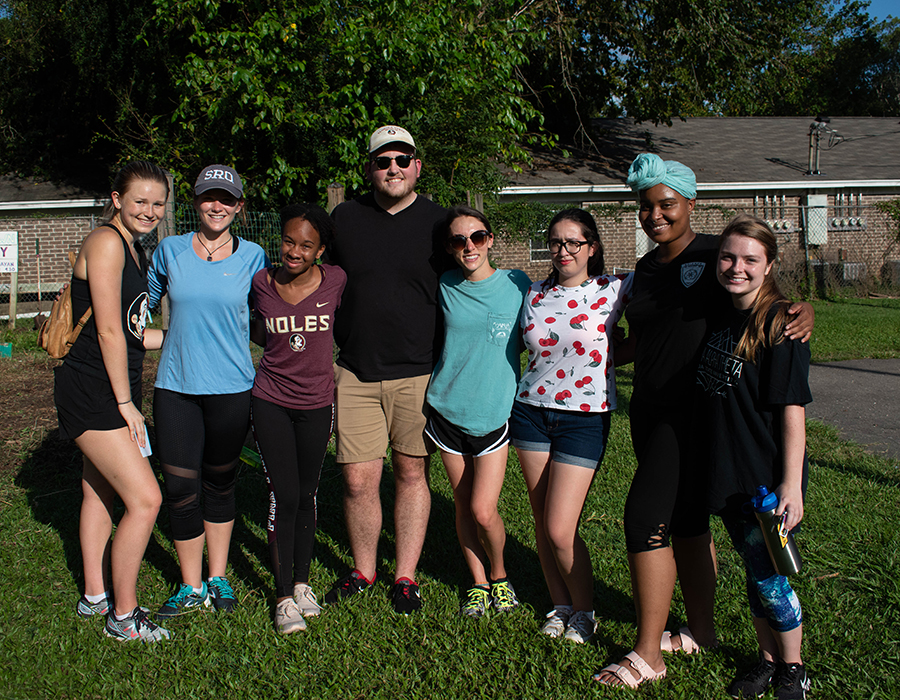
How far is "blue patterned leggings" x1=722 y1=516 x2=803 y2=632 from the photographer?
2.48 meters

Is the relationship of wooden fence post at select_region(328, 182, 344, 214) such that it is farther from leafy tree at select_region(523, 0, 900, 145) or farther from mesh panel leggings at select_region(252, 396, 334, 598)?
leafy tree at select_region(523, 0, 900, 145)

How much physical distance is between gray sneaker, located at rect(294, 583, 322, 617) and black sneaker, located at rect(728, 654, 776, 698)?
72.9 inches

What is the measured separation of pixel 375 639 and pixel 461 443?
963 mm

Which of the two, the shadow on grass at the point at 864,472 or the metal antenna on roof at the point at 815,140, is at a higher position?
the metal antenna on roof at the point at 815,140

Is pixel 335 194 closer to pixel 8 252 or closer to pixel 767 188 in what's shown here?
pixel 8 252

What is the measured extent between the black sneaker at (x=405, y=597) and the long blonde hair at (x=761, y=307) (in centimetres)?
195

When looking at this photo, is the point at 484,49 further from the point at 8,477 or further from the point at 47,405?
the point at 8,477

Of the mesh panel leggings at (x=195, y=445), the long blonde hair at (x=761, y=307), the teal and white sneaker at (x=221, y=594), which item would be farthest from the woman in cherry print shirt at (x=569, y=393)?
the teal and white sneaker at (x=221, y=594)

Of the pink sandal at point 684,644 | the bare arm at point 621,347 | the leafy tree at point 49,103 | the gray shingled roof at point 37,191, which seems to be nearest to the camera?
the pink sandal at point 684,644

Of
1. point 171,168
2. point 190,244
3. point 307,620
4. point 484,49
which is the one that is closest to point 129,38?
point 171,168

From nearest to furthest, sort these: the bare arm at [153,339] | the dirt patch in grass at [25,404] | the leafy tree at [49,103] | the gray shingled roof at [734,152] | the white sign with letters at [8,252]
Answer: the bare arm at [153,339] → the dirt patch in grass at [25,404] → the white sign with letters at [8,252] → the leafy tree at [49,103] → the gray shingled roof at [734,152]

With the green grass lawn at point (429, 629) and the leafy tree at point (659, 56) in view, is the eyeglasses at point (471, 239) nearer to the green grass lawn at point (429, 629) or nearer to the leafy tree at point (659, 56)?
the green grass lawn at point (429, 629)

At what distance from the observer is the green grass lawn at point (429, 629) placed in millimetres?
2818

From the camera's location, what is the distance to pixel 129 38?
15.4 metres
